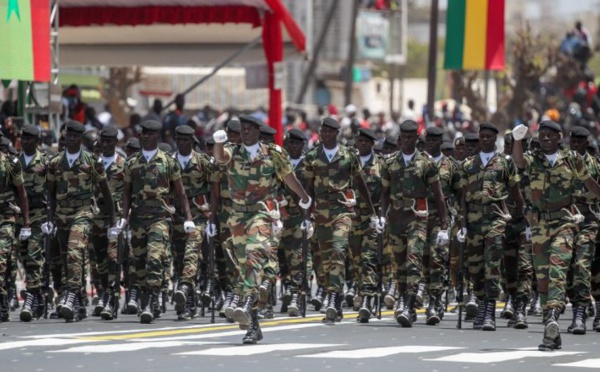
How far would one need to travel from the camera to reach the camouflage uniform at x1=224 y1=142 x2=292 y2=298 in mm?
17078

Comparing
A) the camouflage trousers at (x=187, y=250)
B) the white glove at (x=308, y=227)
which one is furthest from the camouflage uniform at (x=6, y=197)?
the white glove at (x=308, y=227)

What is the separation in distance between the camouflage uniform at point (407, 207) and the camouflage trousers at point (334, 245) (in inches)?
20.7

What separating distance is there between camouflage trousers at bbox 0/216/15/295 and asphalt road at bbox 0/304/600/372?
0.52 m

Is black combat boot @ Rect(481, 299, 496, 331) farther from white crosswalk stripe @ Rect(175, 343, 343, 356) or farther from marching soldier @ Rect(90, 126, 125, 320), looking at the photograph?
marching soldier @ Rect(90, 126, 125, 320)

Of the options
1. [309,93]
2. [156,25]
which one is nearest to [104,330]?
[156,25]

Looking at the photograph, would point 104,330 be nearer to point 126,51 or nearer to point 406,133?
point 406,133

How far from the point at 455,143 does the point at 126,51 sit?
14833 mm

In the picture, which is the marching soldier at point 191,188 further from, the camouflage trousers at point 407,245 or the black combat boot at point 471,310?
the black combat boot at point 471,310

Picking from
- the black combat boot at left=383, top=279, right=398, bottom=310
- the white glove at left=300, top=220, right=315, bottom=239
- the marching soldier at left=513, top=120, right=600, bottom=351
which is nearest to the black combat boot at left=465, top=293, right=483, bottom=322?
the black combat boot at left=383, top=279, right=398, bottom=310

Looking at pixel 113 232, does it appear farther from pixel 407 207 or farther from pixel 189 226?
pixel 407 207

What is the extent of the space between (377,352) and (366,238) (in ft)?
17.1

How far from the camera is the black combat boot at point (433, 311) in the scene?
768 inches

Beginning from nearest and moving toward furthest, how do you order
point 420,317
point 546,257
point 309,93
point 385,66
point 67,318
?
point 546,257
point 67,318
point 420,317
point 309,93
point 385,66

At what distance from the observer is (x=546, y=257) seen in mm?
17625
